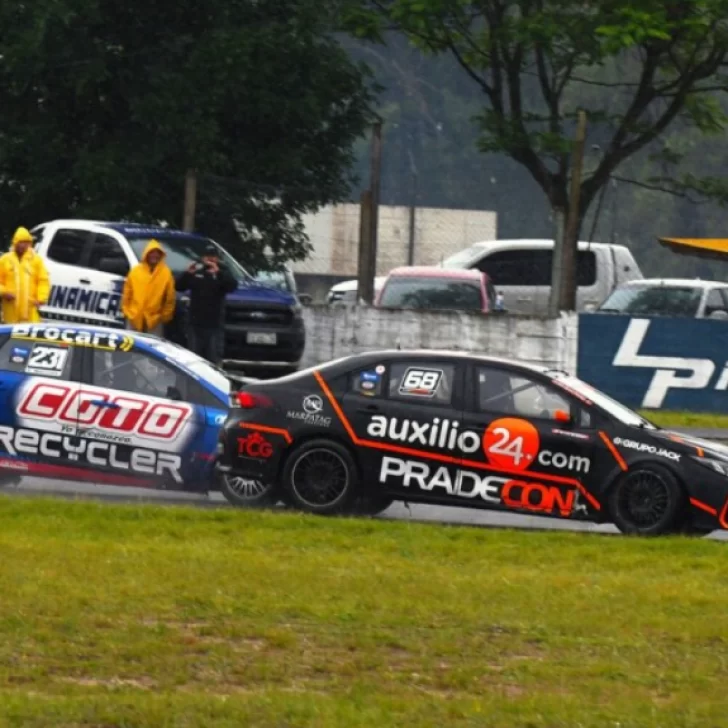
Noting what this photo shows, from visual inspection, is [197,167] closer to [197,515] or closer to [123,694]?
[197,515]

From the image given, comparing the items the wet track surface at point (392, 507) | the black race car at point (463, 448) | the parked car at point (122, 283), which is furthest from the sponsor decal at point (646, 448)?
the parked car at point (122, 283)

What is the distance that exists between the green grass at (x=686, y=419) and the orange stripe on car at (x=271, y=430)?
904cm

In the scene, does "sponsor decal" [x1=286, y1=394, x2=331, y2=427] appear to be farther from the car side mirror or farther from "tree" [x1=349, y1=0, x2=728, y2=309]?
"tree" [x1=349, y1=0, x2=728, y2=309]

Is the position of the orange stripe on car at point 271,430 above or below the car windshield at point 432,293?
below

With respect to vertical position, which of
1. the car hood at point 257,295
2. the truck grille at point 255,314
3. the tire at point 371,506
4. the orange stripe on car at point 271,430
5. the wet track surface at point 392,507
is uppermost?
the car hood at point 257,295

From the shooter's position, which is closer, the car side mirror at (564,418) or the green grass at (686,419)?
the car side mirror at (564,418)

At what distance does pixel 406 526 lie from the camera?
1301cm

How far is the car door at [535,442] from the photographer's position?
1387 centimetres

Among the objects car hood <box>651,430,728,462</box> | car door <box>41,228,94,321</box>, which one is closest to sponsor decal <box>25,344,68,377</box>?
car hood <box>651,430,728,462</box>

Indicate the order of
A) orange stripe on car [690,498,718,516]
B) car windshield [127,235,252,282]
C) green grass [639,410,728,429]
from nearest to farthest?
orange stripe on car [690,498,718,516], green grass [639,410,728,429], car windshield [127,235,252,282]

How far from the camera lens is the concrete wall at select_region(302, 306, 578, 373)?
2327cm

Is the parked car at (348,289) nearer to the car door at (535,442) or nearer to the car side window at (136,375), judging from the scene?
the car side window at (136,375)

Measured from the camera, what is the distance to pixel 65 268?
23156 mm

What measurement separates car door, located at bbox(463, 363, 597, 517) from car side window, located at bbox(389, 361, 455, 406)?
0.63 feet
